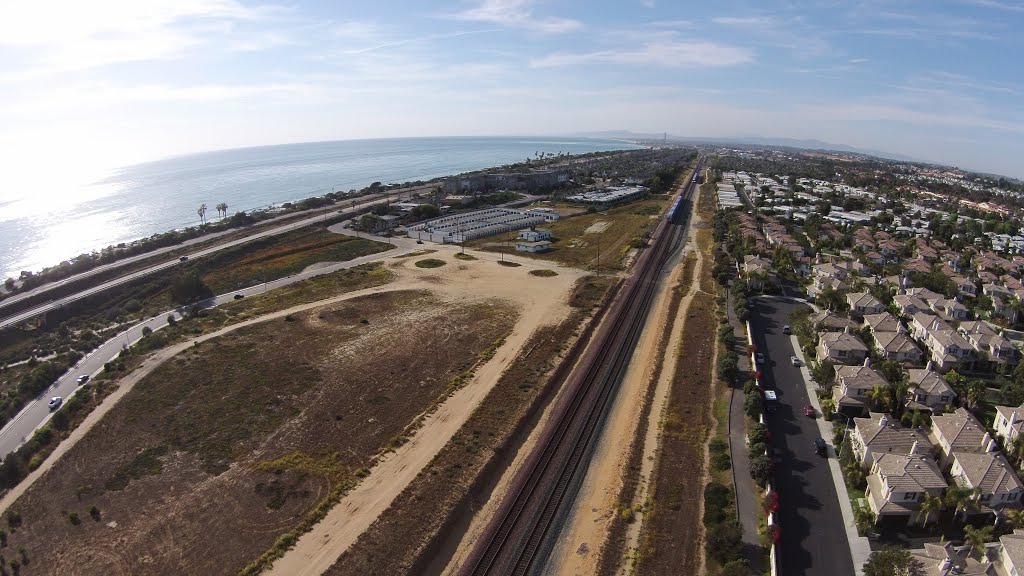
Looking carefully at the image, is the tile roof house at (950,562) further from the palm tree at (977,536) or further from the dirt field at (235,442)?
the dirt field at (235,442)

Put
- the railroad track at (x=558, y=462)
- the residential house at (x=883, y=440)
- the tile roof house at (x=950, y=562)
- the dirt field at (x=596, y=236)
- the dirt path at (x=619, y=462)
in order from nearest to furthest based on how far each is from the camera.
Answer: the tile roof house at (x=950, y=562)
the railroad track at (x=558, y=462)
the dirt path at (x=619, y=462)
the residential house at (x=883, y=440)
the dirt field at (x=596, y=236)

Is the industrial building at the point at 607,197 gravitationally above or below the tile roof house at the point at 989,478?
above

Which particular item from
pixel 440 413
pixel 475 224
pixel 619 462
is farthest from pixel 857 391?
pixel 475 224

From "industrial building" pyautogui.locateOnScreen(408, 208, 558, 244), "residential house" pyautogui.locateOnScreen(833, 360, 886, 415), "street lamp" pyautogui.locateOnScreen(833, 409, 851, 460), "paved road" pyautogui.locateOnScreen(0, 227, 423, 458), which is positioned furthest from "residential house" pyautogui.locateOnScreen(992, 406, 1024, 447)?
"industrial building" pyautogui.locateOnScreen(408, 208, 558, 244)

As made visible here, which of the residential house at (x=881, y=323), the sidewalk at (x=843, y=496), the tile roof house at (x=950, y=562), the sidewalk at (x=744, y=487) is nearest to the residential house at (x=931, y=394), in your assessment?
the sidewalk at (x=843, y=496)

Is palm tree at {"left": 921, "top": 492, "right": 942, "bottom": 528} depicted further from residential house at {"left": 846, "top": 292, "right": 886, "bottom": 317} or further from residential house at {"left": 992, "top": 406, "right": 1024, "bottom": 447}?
residential house at {"left": 846, "top": 292, "right": 886, "bottom": 317}

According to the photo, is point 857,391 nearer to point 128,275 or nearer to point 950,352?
point 950,352

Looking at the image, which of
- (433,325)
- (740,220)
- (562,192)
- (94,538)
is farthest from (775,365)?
(562,192)

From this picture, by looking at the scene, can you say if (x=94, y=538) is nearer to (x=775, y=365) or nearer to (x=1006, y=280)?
(x=775, y=365)
